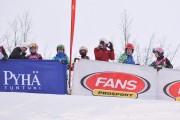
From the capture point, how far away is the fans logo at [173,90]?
9.67m

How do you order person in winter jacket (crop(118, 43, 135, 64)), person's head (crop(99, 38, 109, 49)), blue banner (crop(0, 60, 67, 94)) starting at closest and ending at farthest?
blue banner (crop(0, 60, 67, 94)), person's head (crop(99, 38, 109, 49)), person in winter jacket (crop(118, 43, 135, 64))

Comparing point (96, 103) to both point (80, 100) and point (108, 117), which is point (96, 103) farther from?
point (108, 117)

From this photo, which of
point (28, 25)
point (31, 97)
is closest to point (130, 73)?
point (31, 97)

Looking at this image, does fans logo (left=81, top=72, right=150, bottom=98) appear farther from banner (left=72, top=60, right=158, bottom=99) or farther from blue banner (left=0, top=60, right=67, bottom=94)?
blue banner (left=0, top=60, right=67, bottom=94)

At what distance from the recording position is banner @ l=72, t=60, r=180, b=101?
30.9 feet

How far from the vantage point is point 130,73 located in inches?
377

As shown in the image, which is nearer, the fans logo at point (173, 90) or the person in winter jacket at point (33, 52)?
the fans logo at point (173, 90)

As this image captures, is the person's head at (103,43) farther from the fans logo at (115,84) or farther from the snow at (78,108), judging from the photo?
the snow at (78,108)

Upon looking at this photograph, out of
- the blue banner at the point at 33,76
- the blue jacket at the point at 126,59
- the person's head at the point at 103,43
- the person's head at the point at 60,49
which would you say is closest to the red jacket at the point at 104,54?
the person's head at the point at 103,43

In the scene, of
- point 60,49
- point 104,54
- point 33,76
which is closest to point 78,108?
point 33,76

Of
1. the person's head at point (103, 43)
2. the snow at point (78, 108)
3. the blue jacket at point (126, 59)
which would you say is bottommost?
the snow at point (78, 108)

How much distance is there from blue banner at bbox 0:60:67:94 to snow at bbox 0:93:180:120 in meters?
0.63

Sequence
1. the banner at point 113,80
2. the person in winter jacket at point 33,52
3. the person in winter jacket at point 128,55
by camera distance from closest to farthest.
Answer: the banner at point 113,80 → the person in winter jacket at point 33,52 → the person in winter jacket at point 128,55

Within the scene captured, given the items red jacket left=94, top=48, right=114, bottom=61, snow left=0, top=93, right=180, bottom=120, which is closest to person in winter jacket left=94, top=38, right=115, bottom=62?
red jacket left=94, top=48, right=114, bottom=61
